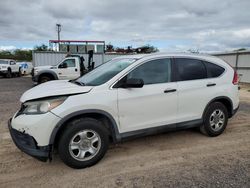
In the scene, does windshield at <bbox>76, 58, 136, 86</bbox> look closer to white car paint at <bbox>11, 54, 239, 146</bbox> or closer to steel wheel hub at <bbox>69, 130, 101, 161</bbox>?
white car paint at <bbox>11, 54, 239, 146</bbox>

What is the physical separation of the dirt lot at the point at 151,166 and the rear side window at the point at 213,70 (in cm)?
129

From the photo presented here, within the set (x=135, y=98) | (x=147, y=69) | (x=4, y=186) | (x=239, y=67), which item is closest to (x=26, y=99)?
(x=4, y=186)

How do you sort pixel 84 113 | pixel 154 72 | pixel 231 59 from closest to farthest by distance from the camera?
pixel 84 113, pixel 154 72, pixel 231 59

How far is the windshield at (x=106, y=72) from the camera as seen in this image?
12.5ft

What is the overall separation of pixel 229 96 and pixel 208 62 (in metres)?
0.85

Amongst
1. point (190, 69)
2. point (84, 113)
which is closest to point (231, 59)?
point (190, 69)

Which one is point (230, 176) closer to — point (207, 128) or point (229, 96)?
point (207, 128)

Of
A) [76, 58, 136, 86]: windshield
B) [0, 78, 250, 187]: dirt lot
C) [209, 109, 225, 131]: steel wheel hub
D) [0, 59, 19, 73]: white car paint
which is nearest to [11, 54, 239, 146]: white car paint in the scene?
[76, 58, 136, 86]: windshield

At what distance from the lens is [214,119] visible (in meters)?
4.73

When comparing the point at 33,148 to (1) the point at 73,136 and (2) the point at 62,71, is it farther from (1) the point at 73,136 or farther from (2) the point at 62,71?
(2) the point at 62,71

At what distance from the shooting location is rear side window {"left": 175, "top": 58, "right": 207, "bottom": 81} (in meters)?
4.29

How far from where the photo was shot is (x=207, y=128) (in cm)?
465

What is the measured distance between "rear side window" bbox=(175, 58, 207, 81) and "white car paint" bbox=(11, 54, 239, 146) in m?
0.10

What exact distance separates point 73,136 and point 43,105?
2.00 ft
